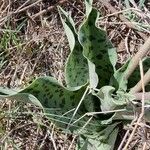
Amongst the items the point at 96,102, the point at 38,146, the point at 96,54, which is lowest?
the point at 38,146

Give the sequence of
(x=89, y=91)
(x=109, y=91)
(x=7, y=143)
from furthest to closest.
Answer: (x=7, y=143), (x=89, y=91), (x=109, y=91)

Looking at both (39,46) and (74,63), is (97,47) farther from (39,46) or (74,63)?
(39,46)

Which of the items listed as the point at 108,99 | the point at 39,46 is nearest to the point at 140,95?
the point at 108,99

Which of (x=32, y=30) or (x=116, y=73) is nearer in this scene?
(x=116, y=73)

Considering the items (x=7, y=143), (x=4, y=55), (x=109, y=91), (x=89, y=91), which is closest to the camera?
(x=109, y=91)

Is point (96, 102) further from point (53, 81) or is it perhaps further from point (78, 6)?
point (78, 6)

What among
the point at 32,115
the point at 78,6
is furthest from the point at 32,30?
the point at 32,115
